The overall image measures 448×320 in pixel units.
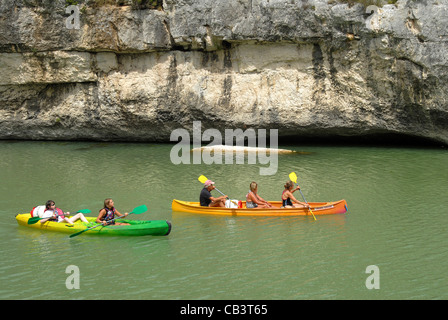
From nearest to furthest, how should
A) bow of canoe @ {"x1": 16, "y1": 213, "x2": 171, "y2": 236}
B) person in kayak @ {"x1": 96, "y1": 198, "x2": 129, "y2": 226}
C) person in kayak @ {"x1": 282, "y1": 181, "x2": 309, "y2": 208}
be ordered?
bow of canoe @ {"x1": 16, "y1": 213, "x2": 171, "y2": 236} → person in kayak @ {"x1": 96, "y1": 198, "x2": 129, "y2": 226} → person in kayak @ {"x1": 282, "y1": 181, "x2": 309, "y2": 208}

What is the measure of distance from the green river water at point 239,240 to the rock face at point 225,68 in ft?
10.3

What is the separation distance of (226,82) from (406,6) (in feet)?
25.8

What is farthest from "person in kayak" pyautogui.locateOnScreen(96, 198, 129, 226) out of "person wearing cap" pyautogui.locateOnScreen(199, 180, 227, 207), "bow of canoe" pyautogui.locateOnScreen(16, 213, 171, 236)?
"person wearing cap" pyautogui.locateOnScreen(199, 180, 227, 207)

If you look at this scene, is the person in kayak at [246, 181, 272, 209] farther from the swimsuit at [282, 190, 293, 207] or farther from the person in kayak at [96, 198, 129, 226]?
the person in kayak at [96, 198, 129, 226]

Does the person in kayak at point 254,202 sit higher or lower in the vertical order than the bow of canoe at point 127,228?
higher

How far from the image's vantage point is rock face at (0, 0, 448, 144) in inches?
811

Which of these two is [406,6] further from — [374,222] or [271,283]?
[271,283]

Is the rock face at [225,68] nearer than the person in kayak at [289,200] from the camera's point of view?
No

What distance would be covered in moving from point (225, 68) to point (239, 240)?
12.9 m

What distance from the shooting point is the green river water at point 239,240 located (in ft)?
31.1

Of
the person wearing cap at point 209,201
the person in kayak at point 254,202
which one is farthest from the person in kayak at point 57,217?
the person in kayak at point 254,202

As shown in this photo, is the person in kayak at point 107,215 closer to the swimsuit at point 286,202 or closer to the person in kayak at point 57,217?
the person in kayak at point 57,217

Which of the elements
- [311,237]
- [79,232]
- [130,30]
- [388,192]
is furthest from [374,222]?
[130,30]

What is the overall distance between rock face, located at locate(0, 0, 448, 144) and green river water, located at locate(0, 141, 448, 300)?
10.3ft
